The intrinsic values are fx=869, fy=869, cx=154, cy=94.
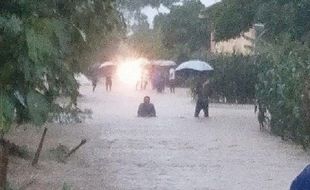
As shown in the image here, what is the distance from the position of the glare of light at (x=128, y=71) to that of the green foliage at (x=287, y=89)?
1977 inches

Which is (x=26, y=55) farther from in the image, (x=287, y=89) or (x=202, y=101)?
(x=202, y=101)

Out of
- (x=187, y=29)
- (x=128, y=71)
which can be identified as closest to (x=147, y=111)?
(x=187, y=29)

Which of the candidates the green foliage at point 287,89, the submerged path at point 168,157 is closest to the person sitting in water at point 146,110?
the submerged path at point 168,157

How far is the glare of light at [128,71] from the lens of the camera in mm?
77681

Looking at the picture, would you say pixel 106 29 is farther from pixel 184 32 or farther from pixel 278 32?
pixel 184 32

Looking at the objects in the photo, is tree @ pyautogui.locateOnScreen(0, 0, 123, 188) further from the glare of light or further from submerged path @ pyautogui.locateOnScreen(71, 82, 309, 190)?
the glare of light

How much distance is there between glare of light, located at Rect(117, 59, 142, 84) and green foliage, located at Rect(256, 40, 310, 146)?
50.2 m

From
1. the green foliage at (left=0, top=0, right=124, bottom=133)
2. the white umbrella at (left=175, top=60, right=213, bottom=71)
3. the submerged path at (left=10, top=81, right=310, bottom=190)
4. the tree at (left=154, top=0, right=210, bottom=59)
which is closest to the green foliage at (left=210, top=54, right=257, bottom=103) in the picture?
the white umbrella at (left=175, top=60, right=213, bottom=71)

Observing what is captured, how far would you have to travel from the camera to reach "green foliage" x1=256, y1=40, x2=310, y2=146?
63.0ft

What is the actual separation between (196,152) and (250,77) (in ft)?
77.9

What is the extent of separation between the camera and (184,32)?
67750 mm

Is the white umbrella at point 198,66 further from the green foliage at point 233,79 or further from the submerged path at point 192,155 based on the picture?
the submerged path at point 192,155

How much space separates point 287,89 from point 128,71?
6207cm

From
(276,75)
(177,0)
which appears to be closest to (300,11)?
(276,75)
